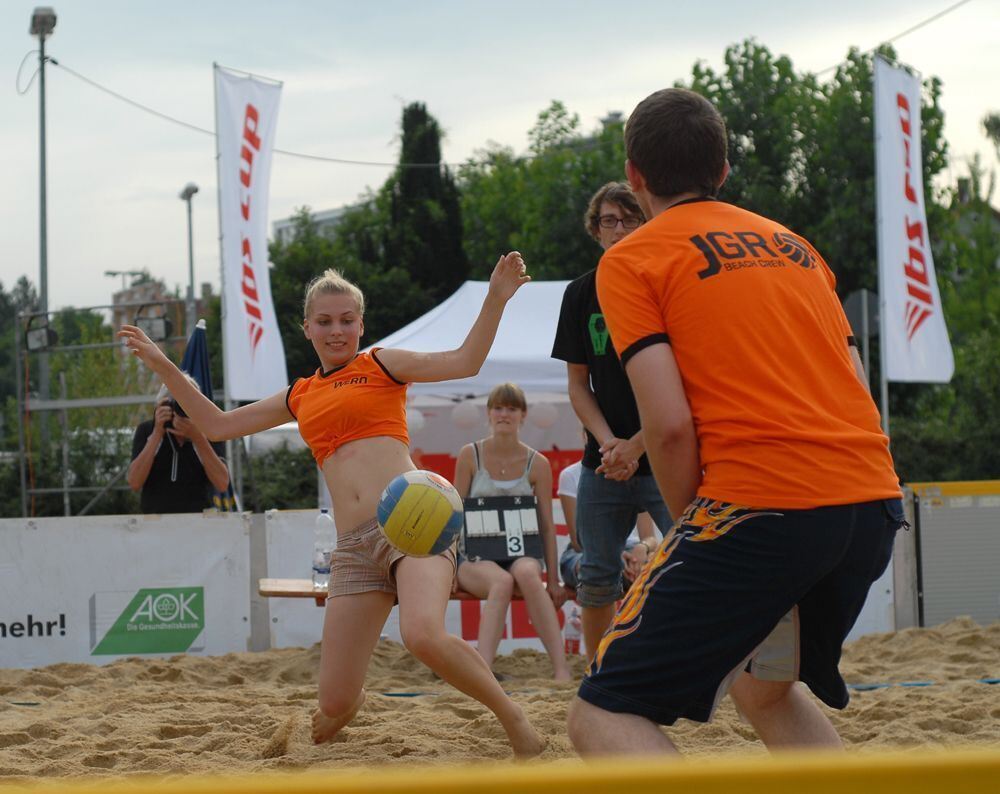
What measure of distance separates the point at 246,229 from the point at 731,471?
10.9m

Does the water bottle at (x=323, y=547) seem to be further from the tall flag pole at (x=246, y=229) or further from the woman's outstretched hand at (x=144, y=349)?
the tall flag pole at (x=246, y=229)

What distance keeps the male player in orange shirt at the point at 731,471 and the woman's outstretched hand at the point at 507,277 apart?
4.77ft

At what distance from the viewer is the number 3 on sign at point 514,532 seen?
773 centimetres

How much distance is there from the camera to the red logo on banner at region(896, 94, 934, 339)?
13.2 m

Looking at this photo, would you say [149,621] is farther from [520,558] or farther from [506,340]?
[506,340]

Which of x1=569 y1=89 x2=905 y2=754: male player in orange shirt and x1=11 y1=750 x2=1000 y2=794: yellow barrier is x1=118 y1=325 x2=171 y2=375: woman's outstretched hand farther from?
x1=11 y1=750 x2=1000 y2=794: yellow barrier

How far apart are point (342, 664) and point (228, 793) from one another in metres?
3.50

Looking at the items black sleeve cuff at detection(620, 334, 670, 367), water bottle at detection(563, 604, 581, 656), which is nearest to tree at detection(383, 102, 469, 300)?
water bottle at detection(563, 604, 581, 656)

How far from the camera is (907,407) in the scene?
24031 mm

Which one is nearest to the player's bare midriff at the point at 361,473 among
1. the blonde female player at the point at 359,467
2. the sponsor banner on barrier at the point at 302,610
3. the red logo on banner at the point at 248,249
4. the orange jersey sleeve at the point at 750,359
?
the blonde female player at the point at 359,467

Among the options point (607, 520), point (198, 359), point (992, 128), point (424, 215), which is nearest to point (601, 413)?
point (607, 520)

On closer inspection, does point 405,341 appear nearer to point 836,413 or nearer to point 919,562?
point 919,562

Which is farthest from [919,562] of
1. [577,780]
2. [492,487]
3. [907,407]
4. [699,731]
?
[907,407]

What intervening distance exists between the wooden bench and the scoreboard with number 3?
0.94 feet
